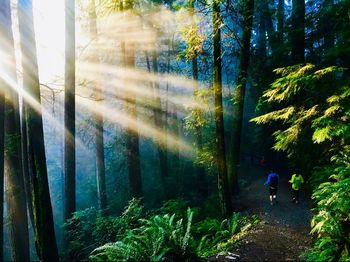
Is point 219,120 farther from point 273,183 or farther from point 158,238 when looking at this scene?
point 158,238

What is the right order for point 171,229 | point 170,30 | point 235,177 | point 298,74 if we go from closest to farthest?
point 171,229, point 298,74, point 235,177, point 170,30

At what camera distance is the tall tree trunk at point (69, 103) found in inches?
486

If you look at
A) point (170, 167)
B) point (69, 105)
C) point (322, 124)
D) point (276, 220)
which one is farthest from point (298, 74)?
point (170, 167)

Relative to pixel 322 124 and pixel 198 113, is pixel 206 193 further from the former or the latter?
pixel 322 124

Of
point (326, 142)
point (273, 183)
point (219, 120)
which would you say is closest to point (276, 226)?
point (326, 142)

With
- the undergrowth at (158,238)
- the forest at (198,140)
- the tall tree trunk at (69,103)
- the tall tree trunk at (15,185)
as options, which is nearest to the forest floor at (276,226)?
the forest at (198,140)

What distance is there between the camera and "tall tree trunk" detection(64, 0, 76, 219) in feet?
40.5

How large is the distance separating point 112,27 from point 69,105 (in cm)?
480

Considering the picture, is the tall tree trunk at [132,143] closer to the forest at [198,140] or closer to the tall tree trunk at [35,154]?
the forest at [198,140]

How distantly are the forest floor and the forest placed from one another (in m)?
0.05

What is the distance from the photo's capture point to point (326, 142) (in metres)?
9.88

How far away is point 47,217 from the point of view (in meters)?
8.38

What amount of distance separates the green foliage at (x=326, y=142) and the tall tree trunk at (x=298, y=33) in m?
3.81

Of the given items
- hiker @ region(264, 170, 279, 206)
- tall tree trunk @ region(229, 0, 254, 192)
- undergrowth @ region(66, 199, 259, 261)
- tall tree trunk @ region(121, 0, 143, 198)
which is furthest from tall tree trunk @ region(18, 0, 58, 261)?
hiker @ region(264, 170, 279, 206)
